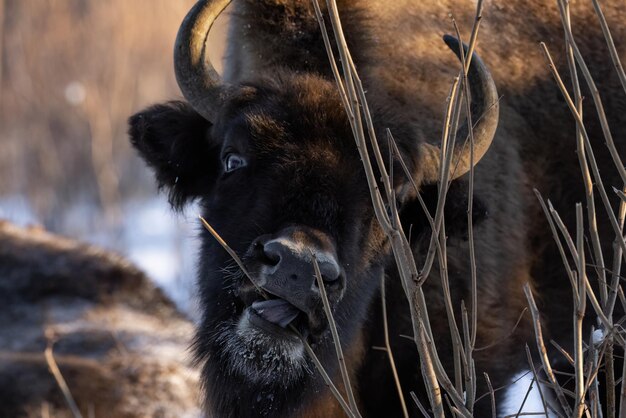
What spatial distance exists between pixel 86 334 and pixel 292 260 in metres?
3.41

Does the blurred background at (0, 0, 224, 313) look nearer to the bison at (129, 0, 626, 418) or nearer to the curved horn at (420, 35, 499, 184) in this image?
the bison at (129, 0, 626, 418)

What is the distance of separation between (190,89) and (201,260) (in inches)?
30.4

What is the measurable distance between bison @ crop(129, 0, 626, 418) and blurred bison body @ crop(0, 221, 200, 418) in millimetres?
1399

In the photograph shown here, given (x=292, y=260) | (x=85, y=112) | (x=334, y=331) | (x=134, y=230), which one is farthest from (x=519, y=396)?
(x=85, y=112)

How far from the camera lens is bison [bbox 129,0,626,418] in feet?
12.8

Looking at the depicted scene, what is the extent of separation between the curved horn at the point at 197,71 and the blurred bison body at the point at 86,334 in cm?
195

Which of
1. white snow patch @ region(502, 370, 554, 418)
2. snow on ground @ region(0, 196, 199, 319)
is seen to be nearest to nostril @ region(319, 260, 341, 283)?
white snow patch @ region(502, 370, 554, 418)

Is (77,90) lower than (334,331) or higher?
lower

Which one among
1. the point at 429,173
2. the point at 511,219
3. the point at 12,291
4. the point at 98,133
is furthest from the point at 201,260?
the point at 98,133

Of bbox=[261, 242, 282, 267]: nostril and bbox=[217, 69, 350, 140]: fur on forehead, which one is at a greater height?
bbox=[217, 69, 350, 140]: fur on forehead

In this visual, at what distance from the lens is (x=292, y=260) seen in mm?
3484

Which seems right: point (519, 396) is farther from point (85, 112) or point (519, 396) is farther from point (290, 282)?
point (85, 112)

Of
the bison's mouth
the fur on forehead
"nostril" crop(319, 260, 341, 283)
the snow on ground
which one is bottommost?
the snow on ground

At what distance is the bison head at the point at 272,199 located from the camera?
3701 mm
